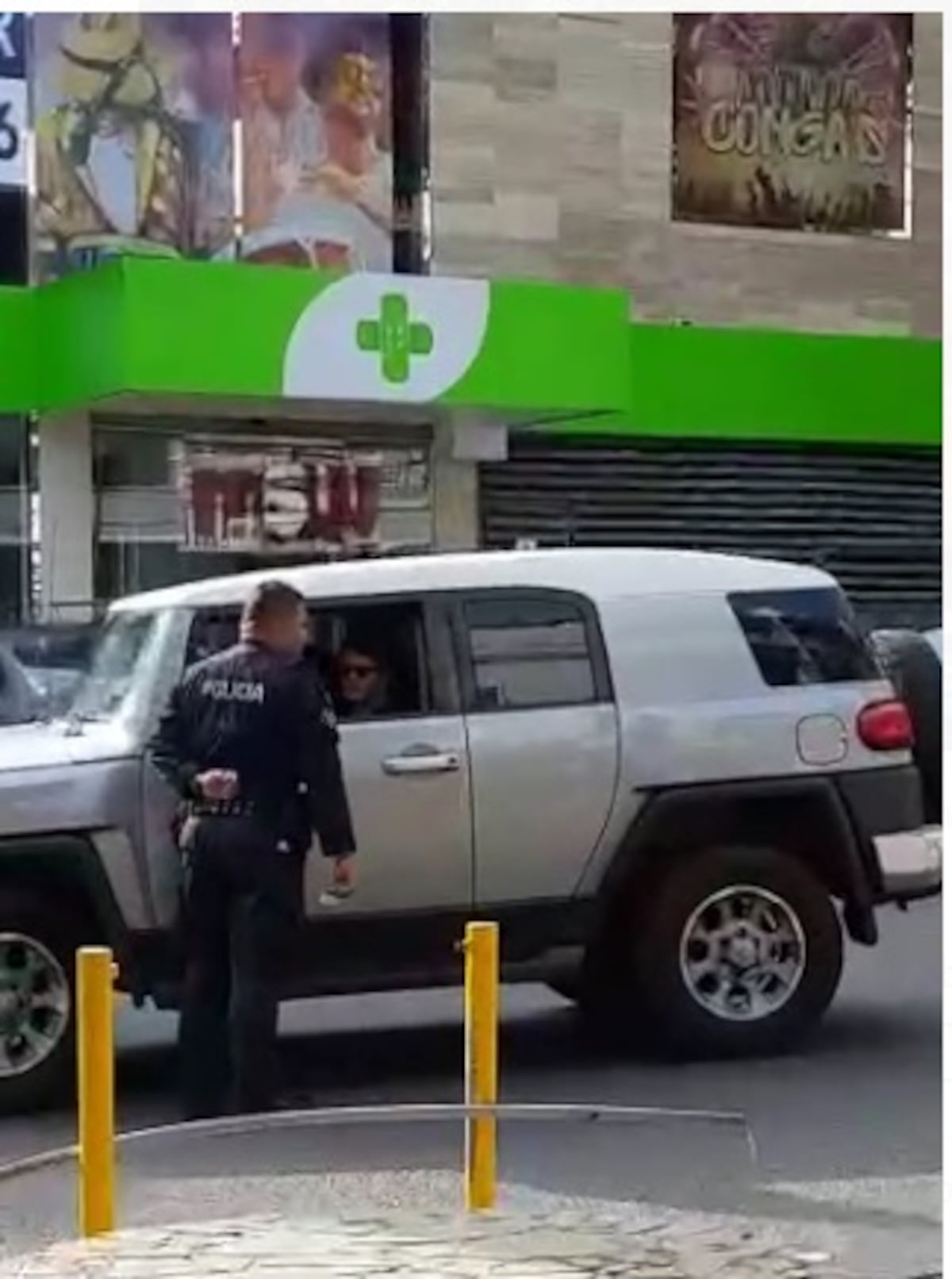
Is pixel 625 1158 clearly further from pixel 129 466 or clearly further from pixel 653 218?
pixel 653 218

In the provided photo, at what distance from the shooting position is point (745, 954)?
8.91 m

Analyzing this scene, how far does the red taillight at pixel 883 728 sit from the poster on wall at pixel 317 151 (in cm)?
1076

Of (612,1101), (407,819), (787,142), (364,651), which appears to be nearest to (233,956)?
(407,819)

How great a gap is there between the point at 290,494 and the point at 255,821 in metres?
11.5

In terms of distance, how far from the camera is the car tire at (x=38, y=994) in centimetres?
805

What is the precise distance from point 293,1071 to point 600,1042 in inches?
49.8

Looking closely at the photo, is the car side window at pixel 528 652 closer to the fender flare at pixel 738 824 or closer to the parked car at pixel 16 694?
the fender flare at pixel 738 824

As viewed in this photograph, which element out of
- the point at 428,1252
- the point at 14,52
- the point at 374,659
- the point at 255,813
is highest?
the point at 14,52

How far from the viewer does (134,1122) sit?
8.14 metres

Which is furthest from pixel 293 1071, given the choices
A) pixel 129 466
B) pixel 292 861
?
pixel 129 466

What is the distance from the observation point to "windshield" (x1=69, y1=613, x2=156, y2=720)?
8.58m

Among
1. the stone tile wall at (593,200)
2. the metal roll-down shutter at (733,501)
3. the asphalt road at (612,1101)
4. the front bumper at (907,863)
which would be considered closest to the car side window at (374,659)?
the asphalt road at (612,1101)

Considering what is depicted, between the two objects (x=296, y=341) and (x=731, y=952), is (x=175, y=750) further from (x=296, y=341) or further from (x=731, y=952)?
(x=296, y=341)

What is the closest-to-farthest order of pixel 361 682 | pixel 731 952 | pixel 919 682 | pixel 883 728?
pixel 361 682, pixel 731 952, pixel 883 728, pixel 919 682
